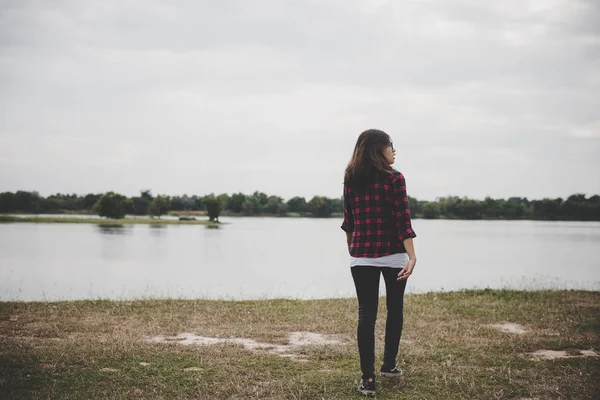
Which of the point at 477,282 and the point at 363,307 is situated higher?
the point at 363,307

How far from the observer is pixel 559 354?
6.57 meters

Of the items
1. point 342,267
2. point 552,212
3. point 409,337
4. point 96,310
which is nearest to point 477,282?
point 342,267

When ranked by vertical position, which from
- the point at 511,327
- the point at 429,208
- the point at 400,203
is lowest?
the point at 511,327

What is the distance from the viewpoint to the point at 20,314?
8.98 metres

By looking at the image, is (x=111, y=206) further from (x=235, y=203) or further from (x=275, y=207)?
(x=275, y=207)

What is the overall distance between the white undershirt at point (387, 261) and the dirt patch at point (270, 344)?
2247 millimetres

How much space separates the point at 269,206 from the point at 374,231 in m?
155

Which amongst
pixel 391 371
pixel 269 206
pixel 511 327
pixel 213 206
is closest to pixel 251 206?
pixel 269 206

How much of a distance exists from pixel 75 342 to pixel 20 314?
303cm

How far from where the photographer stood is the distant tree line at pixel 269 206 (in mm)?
105375

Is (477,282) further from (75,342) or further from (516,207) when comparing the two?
(516,207)

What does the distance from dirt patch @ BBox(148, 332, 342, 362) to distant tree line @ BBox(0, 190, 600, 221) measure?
321ft

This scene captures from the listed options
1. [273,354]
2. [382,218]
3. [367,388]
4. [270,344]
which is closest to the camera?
[367,388]

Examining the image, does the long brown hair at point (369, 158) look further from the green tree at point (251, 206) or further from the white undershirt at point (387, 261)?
the green tree at point (251, 206)
